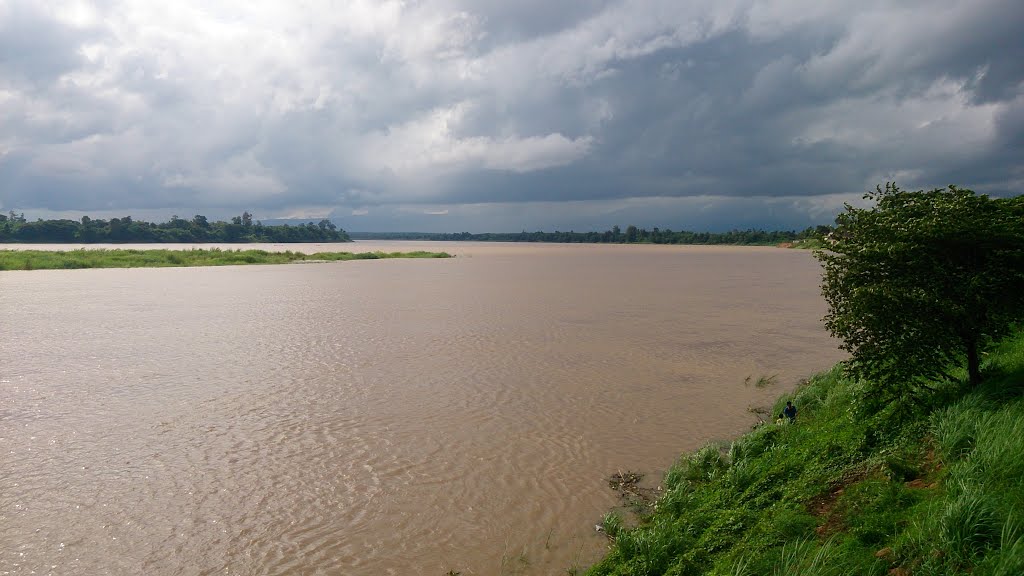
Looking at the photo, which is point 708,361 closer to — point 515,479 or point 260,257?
point 515,479

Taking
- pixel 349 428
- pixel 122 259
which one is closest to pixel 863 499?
pixel 349 428

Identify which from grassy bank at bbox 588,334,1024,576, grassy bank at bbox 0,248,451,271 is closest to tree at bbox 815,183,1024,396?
grassy bank at bbox 588,334,1024,576

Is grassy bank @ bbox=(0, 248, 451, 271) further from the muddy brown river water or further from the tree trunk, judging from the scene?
the tree trunk

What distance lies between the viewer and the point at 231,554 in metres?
6.81

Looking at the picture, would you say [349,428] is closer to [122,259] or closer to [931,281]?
[931,281]

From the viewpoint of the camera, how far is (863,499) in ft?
18.2

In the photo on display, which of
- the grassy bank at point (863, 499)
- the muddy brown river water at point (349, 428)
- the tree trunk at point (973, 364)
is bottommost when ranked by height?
the muddy brown river water at point (349, 428)

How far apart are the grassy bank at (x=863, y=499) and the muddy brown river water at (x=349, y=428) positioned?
1152mm

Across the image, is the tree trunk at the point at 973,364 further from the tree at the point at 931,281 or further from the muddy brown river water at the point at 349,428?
the muddy brown river water at the point at 349,428

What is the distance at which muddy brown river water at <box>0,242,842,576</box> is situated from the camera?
708 centimetres

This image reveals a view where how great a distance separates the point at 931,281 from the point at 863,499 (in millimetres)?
2989

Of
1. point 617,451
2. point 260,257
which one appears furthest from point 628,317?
point 260,257

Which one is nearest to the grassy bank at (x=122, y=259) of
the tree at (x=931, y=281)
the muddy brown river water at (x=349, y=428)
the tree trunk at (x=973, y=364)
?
the muddy brown river water at (x=349, y=428)

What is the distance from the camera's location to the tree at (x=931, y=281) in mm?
6758
